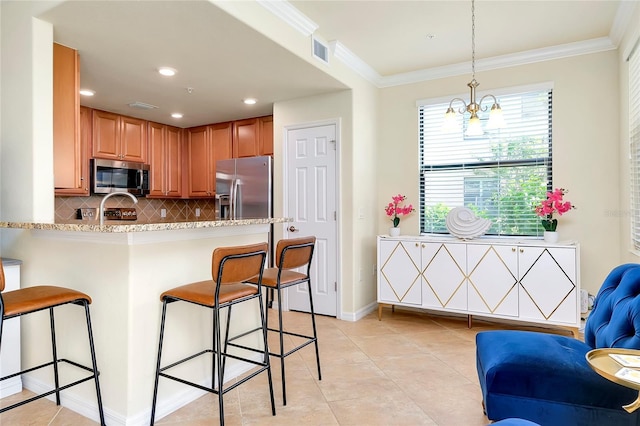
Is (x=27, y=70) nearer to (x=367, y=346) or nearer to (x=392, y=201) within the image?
(x=367, y=346)

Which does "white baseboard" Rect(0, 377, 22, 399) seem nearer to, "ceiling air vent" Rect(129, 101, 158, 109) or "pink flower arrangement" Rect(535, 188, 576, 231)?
"ceiling air vent" Rect(129, 101, 158, 109)

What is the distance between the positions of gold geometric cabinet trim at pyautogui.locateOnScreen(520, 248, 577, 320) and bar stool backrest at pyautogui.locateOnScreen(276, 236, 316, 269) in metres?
2.01

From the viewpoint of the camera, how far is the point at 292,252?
244 centimetres

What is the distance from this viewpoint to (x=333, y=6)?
2.85 m

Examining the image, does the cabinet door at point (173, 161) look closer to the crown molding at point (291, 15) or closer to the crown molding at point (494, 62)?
the crown molding at point (494, 62)

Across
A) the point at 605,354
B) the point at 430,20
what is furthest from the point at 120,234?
the point at 430,20

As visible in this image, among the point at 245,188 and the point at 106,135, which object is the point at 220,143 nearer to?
the point at 245,188

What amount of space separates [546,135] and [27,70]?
415 centimetres

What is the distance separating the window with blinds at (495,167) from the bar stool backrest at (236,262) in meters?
2.37

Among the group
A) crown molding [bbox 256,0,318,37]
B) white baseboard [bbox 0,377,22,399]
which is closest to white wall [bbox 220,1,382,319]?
crown molding [bbox 256,0,318,37]

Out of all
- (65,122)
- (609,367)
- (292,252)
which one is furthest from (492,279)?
(65,122)

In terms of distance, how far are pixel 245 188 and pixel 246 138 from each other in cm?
81

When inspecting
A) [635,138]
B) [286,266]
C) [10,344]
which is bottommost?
[10,344]

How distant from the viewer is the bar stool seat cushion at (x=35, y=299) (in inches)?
67.5
